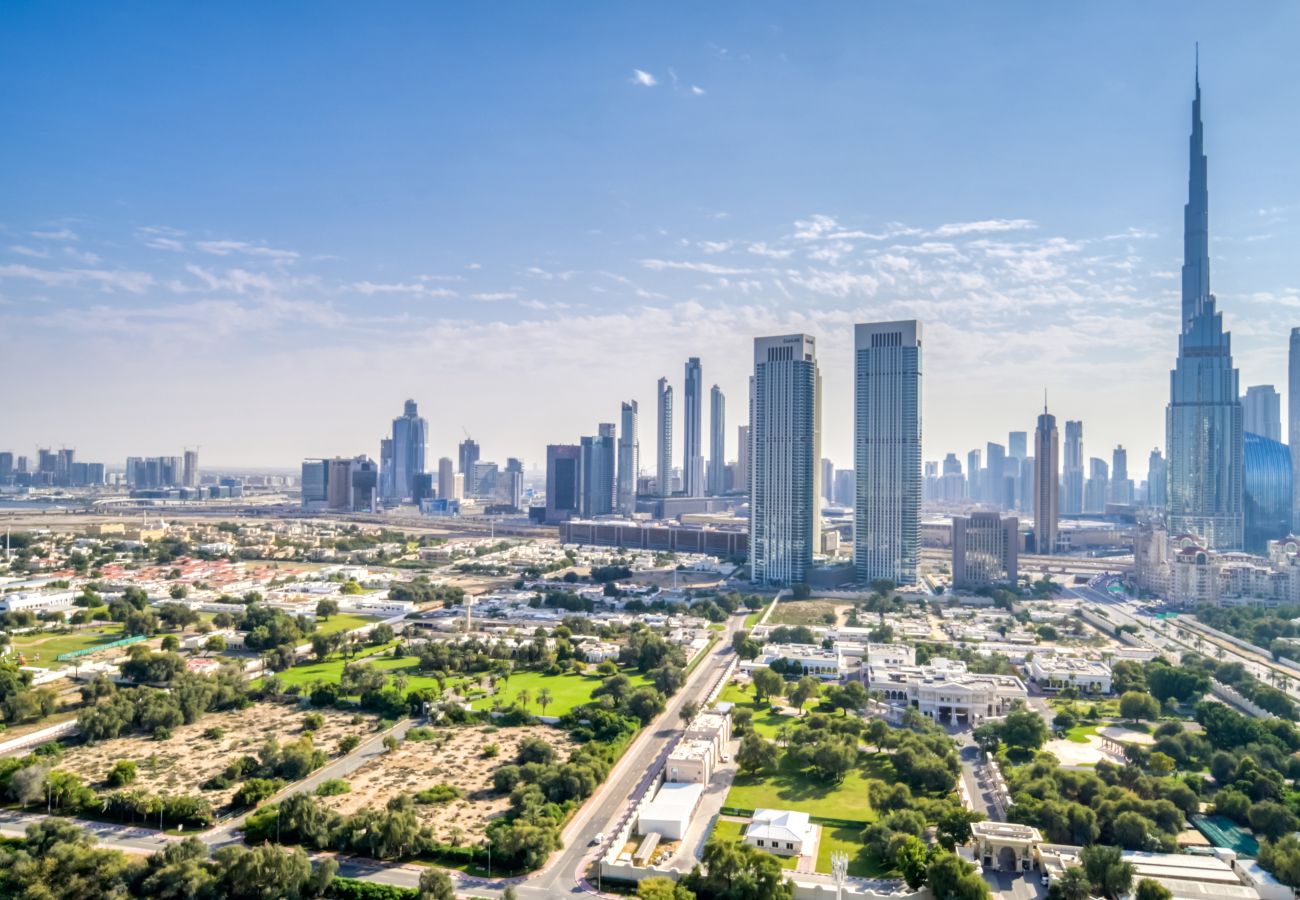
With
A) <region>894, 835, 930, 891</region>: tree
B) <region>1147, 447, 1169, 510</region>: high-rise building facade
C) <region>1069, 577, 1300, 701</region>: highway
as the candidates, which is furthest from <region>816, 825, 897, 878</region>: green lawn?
<region>1147, 447, 1169, 510</region>: high-rise building facade

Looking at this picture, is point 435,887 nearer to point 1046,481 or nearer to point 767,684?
point 767,684

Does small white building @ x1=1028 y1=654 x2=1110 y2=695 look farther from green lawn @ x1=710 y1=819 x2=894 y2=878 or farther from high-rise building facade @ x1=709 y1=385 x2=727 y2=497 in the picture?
high-rise building facade @ x1=709 y1=385 x2=727 y2=497

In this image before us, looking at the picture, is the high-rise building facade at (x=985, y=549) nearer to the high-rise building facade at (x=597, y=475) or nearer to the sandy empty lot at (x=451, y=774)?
the sandy empty lot at (x=451, y=774)

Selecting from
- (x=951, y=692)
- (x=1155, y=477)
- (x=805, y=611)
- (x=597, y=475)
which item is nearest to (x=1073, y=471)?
(x=1155, y=477)

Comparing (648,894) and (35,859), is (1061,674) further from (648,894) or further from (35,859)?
(35,859)

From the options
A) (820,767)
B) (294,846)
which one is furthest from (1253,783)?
(294,846)

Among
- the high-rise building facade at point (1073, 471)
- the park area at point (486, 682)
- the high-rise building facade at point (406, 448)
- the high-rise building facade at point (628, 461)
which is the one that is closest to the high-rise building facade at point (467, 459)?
the high-rise building facade at point (406, 448)
